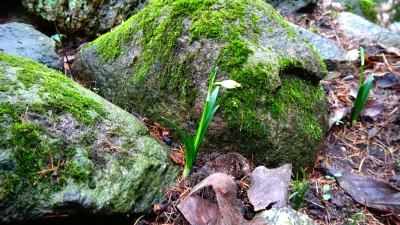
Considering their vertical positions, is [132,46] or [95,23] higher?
[132,46]

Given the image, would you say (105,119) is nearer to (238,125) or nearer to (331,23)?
(238,125)

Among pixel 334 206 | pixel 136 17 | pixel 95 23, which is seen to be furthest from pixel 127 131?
pixel 95 23

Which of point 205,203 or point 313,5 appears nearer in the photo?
point 205,203

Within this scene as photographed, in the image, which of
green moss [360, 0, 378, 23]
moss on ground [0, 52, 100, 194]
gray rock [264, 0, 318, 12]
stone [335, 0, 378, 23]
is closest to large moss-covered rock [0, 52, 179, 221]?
moss on ground [0, 52, 100, 194]

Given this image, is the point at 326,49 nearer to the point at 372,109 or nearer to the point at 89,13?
the point at 372,109

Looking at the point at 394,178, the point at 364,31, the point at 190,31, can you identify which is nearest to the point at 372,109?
the point at 394,178

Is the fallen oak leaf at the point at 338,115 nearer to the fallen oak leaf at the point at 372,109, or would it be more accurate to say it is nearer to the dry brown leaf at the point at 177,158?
the fallen oak leaf at the point at 372,109

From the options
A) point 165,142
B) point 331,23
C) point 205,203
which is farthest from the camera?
point 331,23
